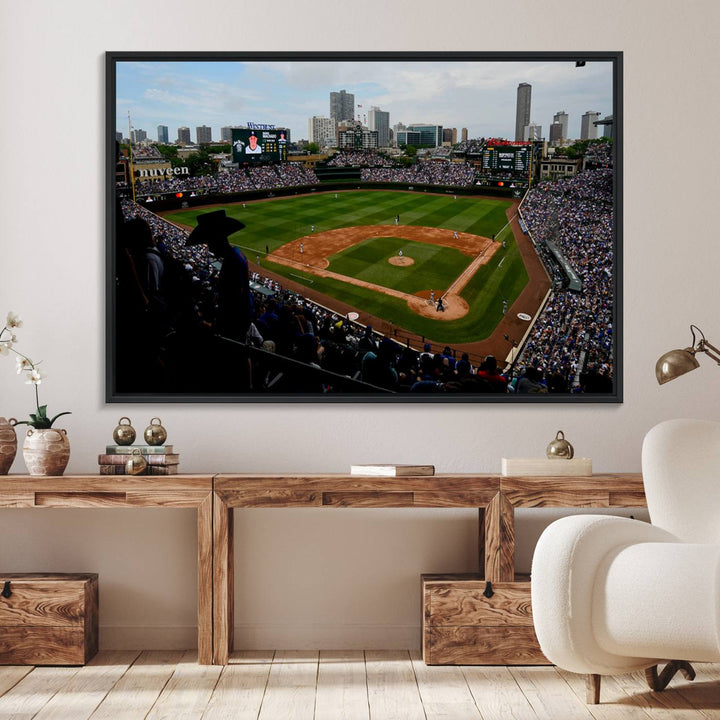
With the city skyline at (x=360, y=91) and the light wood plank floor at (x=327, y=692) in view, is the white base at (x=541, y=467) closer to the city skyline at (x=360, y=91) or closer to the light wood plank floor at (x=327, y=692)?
the light wood plank floor at (x=327, y=692)

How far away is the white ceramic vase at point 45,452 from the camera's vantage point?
3.26 meters

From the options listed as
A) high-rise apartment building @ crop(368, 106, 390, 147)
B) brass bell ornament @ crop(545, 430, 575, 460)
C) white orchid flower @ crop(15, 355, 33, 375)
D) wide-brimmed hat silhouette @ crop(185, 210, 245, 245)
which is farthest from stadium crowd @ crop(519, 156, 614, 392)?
white orchid flower @ crop(15, 355, 33, 375)

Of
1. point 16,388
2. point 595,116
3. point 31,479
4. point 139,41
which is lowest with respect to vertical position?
point 31,479

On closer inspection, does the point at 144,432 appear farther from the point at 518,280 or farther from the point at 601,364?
the point at 601,364

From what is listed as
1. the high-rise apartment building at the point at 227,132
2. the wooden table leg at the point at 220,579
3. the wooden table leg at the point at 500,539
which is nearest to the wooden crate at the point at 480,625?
the wooden table leg at the point at 500,539

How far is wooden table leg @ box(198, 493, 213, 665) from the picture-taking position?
320 centimetres

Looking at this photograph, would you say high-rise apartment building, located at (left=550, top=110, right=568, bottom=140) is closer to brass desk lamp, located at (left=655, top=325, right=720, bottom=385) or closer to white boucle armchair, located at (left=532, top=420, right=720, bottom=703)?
brass desk lamp, located at (left=655, top=325, right=720, bottom=385)

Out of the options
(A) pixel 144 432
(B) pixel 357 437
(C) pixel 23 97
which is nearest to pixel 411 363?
(B) pixel 357 437

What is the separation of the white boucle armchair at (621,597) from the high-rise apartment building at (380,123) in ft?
5.94

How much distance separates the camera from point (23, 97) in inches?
142

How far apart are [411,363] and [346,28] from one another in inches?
54.9

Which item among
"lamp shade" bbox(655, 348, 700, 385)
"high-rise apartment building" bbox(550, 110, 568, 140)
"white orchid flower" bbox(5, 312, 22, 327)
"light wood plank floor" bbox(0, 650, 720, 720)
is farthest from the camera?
"high-rise apartment building" bbox(550, 110, 568, 140)

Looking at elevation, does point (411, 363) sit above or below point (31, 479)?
above

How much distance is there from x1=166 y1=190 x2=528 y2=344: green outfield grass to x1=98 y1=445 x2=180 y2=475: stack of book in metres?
0.89
